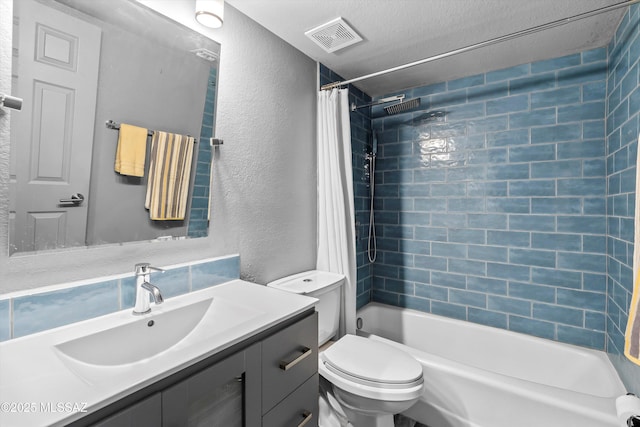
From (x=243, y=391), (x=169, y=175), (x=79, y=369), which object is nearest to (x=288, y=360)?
(x=243, y=391)

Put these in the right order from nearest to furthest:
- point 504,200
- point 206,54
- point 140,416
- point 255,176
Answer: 1. point 140,416
2. point 206,54
3. point 255,176
4. point 504,200

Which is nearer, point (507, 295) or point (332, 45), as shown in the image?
point (332, 45)

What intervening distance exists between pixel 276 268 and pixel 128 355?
93 centimetres

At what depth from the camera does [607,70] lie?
190 centimetres

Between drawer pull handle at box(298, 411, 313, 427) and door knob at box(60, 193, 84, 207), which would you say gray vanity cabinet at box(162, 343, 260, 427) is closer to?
drawer pull handle at box(298, 411, 313, 427)

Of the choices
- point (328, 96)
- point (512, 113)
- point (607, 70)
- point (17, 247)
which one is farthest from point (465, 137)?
point (17, 247)

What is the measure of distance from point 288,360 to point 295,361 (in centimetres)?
3

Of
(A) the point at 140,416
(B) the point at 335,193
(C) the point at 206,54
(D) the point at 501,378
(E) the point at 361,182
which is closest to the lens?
(A) the point at 140,416

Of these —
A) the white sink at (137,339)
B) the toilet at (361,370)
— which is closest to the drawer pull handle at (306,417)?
the toilet at (361,370)

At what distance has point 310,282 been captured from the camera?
1.85 metres

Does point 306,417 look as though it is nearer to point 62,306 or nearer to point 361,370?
point 361,370

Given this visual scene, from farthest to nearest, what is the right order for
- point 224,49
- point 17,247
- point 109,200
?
1. point 224,49
2. point 109,200
3. point 17,247

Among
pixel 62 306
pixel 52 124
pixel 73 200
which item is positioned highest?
pixel 52 124

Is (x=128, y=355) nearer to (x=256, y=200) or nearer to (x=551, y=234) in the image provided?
(x=256, y=200)
